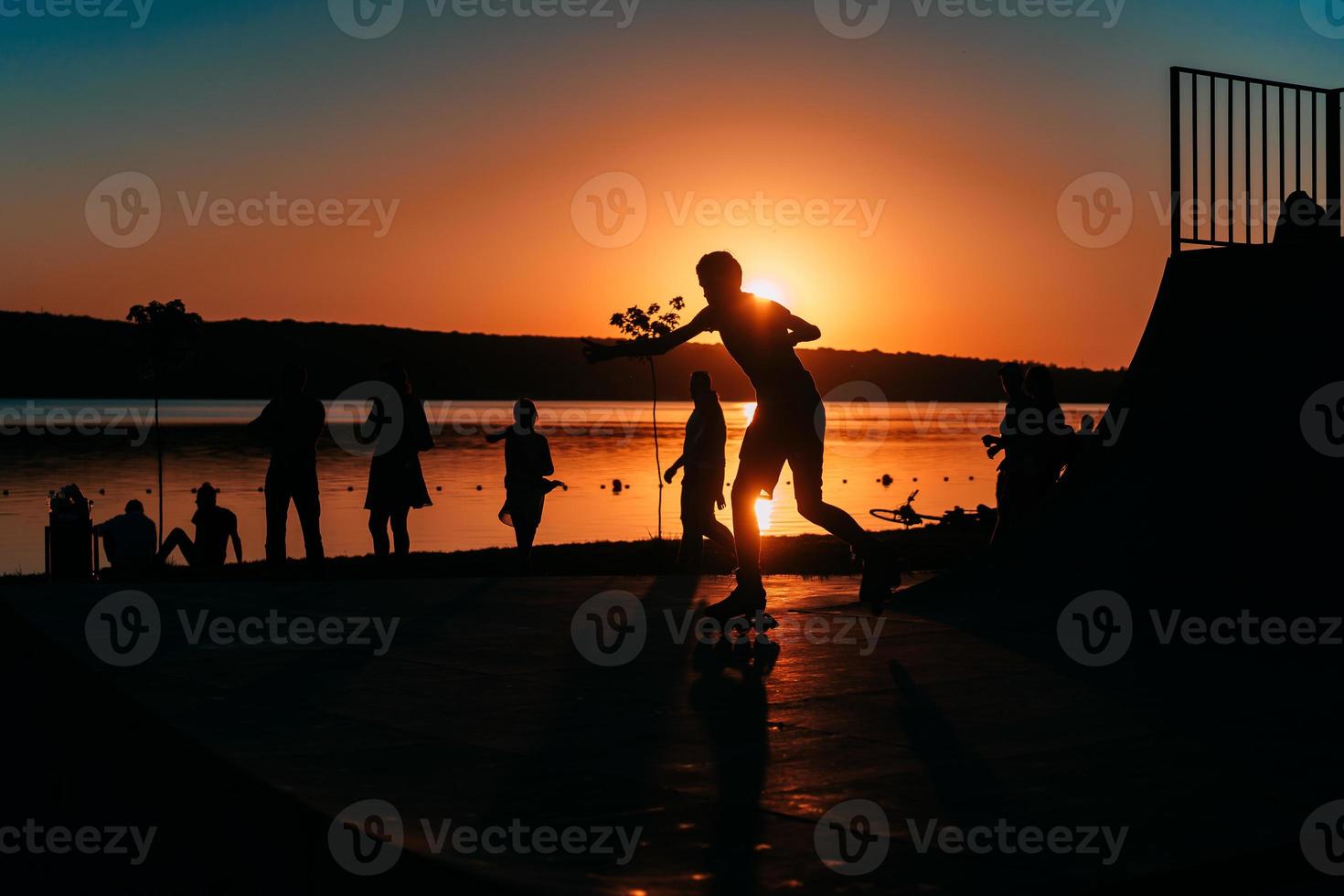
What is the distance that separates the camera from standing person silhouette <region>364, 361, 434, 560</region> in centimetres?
1173

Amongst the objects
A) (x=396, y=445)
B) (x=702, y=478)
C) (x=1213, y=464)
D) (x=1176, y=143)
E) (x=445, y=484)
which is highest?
(x=1176, y=143)

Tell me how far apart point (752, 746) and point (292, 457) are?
23.6 feet

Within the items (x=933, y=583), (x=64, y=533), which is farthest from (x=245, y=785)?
(x=64, y=533)

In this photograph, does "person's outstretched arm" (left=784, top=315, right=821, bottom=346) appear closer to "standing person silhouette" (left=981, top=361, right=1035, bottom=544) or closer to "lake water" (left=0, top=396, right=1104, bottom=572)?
"standing person silhouette" (left=981, top=361, right=1035, bottom=544)

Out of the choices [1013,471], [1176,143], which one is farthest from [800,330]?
[1013,471]

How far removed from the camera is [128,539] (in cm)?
1458

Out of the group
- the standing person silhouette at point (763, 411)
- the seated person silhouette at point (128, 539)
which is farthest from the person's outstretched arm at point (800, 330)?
the seated person silhouette at point (128, 539)

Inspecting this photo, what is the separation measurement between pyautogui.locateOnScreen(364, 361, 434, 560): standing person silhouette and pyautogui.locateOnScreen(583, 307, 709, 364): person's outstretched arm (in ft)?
13.2

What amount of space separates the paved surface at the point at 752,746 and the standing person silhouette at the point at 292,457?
3247 millimetres

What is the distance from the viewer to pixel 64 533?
38.6ft

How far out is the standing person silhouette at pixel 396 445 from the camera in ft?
38.5

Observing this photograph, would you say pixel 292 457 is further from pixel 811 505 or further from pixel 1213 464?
pixel 1213 464

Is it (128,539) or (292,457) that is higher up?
(292,457)

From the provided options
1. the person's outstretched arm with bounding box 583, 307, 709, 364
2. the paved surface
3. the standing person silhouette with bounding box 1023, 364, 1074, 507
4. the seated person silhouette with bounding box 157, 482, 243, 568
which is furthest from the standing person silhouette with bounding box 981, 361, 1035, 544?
the seated person silhouette with bounding box 157, 482, 243, 568
